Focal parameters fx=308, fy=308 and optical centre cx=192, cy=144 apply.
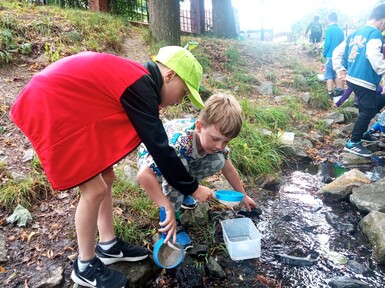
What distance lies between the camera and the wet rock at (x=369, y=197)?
255 centimetres

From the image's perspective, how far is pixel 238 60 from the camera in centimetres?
689

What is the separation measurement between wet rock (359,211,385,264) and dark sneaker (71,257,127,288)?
1.68m

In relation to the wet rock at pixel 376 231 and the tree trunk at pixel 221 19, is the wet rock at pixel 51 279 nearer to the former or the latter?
the wet rock at pixel 376 231

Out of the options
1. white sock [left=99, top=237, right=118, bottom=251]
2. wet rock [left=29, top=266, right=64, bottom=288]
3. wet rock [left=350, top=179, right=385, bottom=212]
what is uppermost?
white sock [left=99, top=237, right=118, bottom=251]

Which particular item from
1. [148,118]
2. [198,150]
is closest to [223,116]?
[198,150]

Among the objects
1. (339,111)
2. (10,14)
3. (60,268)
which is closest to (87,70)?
(60,268)

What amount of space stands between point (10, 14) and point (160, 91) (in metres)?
4.30

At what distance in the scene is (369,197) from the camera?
2.65 metres

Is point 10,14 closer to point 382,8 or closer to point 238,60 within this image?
point 238,60

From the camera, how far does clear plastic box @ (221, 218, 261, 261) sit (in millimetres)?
2018

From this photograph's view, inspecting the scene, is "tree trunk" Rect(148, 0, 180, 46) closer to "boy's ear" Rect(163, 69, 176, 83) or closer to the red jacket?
"boy's ear" Rect(163, 69, 176, 83)

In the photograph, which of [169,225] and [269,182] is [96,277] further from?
[269,182]

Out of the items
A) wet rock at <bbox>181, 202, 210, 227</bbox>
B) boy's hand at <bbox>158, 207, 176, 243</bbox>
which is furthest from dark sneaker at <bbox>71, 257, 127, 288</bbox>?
wet rock at <bbox>181, 202, 210, 227</bbox>

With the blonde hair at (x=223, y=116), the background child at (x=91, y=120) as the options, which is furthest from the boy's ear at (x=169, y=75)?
the blonde hair at (x=223, y=116)
